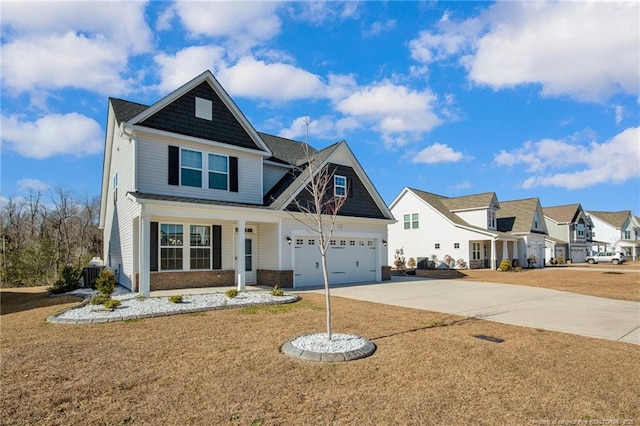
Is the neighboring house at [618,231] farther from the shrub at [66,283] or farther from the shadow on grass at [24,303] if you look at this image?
the shadow on grass at [24,303]

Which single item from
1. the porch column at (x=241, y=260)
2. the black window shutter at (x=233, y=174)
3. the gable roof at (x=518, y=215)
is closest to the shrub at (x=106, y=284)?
the porch column at (x=241, y=260)

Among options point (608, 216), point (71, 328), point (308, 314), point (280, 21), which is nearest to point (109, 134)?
point (280, 21)

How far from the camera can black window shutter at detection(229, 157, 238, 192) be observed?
15.5 metres

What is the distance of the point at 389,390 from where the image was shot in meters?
4.64

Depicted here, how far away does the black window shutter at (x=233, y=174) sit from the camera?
51.0ft

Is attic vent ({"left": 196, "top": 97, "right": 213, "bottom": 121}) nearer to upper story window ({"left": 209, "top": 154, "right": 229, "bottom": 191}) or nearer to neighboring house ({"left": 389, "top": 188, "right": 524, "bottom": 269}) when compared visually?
upper story window ({"left": 209, "top": 154, "right": 229, "bottom": 191})

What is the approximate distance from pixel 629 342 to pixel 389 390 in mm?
5678

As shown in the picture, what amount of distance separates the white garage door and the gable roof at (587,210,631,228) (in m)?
56.3

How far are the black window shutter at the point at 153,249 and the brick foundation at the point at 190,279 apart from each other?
294 millimetres

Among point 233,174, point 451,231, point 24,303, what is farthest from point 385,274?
point 24,303

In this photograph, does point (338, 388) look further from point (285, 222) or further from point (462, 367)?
point (285, 222)

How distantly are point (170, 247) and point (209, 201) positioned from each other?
234cm

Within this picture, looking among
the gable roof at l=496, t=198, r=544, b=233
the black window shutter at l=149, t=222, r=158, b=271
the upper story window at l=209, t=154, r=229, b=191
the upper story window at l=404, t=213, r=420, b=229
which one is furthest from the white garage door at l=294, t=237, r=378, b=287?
the gable roof at l=496, t=198, r=544, b=233

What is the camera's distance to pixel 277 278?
50.4 ft
